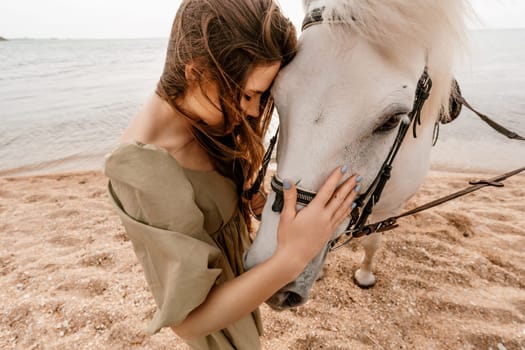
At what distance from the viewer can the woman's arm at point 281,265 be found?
2.94 feet

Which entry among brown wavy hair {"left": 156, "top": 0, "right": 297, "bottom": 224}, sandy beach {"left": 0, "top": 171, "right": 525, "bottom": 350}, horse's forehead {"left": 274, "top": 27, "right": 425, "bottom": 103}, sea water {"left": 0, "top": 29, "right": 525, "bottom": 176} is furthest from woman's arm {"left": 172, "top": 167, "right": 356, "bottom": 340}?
sea water {"left": 0, "top": 29, "right": 525, "bottom": 176}

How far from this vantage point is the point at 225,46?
909 mm

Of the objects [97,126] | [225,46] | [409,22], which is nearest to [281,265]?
[225,46]

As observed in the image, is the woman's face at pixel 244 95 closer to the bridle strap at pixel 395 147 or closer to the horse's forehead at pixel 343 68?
the horse's forehead at pixel 343 68

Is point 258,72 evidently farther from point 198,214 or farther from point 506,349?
point 506,349

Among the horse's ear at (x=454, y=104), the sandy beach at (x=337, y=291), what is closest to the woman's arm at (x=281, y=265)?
the horse's ear at (x=454, y=104)

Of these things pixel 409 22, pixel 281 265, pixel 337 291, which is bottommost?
pixel 337 291

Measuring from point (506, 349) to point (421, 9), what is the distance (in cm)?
208

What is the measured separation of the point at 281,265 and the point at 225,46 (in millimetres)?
688

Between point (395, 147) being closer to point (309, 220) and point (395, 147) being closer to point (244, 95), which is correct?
point (309, 220)

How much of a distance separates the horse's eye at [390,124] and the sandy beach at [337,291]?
4.91ft

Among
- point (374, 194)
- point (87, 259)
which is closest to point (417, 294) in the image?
point (374, 194)

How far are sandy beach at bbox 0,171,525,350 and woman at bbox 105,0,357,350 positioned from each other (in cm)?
126

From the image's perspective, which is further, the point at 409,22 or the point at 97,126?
the point at 97,126
